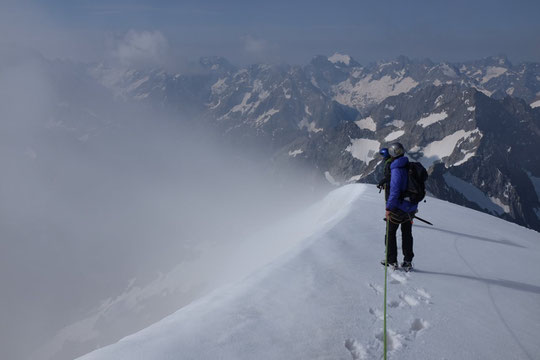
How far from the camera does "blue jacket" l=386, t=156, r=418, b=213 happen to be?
800 centimetres

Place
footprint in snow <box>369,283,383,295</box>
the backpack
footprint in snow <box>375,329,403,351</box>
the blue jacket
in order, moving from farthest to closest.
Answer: the blue jacket → the backpack → footprint in snow <box>369,283,383,295</box> → footprint in snow <box>375,329,403,351</box>

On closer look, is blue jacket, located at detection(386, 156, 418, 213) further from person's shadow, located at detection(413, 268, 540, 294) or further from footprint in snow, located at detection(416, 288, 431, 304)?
footprint in snow, located at detection(416, 288, 431, 304)

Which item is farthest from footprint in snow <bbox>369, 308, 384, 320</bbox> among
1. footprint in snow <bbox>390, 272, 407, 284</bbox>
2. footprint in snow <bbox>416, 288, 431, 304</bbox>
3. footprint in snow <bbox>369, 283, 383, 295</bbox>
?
footprint in snow <bbox>390, 272, 407, 284</bbox>

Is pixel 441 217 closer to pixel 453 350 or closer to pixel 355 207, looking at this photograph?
pixel 355 207

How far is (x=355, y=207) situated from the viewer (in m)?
14.2

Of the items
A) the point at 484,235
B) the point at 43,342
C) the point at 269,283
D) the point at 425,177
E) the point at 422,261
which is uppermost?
the point at 425,177

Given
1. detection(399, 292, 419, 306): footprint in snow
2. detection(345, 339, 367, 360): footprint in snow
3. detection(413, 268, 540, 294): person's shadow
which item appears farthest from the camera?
detection(413, 268, 540, 294): person's shadow

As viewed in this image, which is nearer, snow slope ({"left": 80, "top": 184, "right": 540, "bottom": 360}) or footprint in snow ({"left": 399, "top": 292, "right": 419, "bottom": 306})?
snow slope ({"left": 80, "top": 184, "right": 540, "bottom": 360})

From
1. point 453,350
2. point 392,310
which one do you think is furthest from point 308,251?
point 453,350

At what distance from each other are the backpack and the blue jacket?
0.09 metres

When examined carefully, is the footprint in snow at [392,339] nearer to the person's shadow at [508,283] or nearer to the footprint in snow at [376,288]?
the footprint in snow at [376,288]

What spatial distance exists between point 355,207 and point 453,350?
9312 mm

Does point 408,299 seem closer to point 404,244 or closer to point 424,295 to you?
point 424,295

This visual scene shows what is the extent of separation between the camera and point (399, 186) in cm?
802
